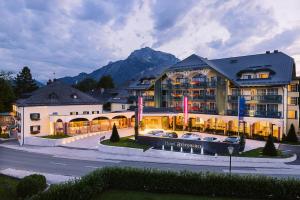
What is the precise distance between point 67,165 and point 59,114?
23.7 meters

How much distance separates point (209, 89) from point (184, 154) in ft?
84.1

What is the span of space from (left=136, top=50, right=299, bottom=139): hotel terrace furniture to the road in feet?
68.8

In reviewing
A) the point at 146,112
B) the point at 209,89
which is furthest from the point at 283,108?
the point at 146,112

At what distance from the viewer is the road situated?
28406 millimetres

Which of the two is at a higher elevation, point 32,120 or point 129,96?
point 129,96

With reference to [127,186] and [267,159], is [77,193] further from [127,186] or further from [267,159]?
[267,159]

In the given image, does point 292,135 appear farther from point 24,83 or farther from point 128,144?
point 24,83

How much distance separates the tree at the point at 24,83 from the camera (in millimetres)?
91500

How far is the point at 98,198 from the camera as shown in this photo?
17.2 metres

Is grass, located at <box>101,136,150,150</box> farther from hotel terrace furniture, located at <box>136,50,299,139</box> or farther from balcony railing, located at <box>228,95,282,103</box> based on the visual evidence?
balcony railing, located at <box>228,95,282,103</box>

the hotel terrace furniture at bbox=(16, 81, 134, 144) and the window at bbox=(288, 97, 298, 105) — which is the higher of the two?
the window at bbox=(288, 97, 298, 105)

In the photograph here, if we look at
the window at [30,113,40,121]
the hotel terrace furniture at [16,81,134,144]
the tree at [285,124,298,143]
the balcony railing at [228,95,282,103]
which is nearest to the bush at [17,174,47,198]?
the hotel terrace furniture at [16,81,134,144]

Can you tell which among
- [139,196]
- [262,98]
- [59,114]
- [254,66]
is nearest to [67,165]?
[139,196]

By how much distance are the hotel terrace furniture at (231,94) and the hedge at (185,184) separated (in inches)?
1206
